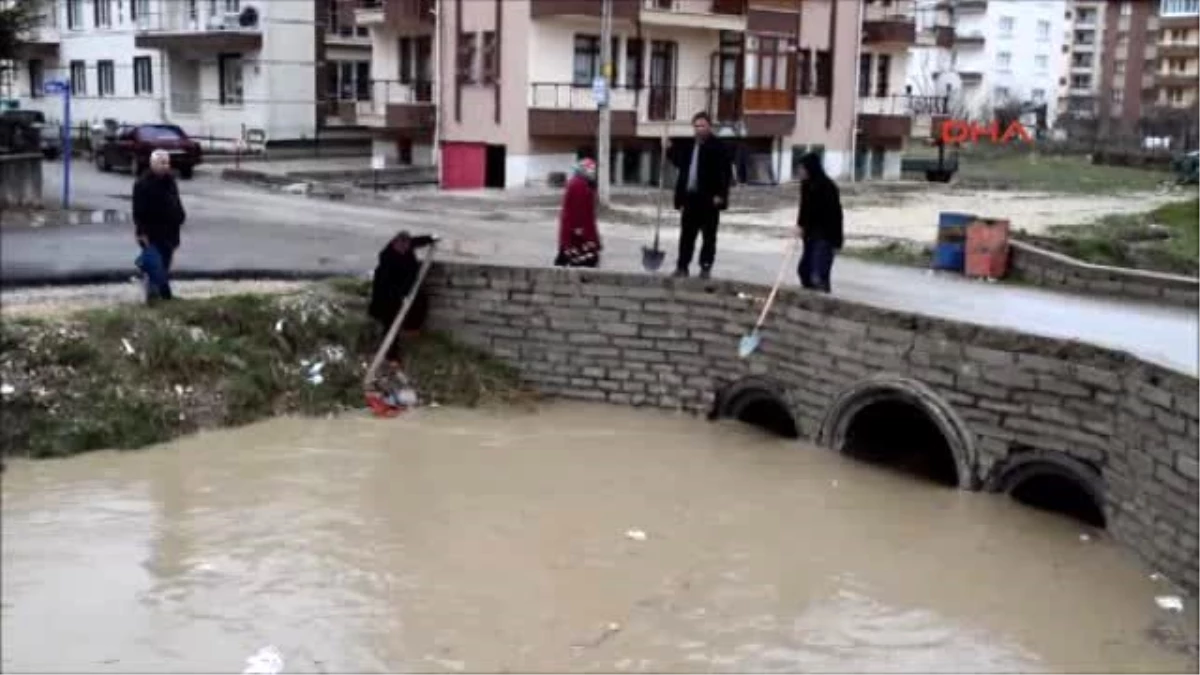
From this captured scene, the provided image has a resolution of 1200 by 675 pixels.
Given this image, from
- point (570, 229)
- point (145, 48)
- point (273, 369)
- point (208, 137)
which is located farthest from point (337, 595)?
point (145, 48)

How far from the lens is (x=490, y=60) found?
3406cm

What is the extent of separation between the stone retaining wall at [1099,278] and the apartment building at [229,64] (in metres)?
28.3

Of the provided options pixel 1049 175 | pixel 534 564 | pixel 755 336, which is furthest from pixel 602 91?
pixel 1049 175

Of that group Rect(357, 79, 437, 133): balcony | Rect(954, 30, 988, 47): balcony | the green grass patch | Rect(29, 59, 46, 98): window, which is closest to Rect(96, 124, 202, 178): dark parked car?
Rect(357, 79, 437, 133): balcony

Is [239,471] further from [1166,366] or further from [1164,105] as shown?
[1164,105]

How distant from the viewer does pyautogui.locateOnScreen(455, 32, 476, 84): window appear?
3456cm

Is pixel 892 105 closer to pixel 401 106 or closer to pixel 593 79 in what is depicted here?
pixel 593 79

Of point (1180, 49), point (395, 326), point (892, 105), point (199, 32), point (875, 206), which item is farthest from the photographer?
point (1180, 49)

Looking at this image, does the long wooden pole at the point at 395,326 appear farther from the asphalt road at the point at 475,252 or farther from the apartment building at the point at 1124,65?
the apartment building at the point at 1124,65

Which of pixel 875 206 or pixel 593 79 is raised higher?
pixel 593 79

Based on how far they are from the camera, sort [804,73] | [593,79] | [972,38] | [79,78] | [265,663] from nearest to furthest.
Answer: [265,663]
[593,79]
[804,73]
[79,78]
[972,38]

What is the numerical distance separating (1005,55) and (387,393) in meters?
75.5

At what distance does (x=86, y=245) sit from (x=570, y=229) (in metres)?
7.33

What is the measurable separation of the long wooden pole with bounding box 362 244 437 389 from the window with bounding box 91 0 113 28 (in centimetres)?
3688
